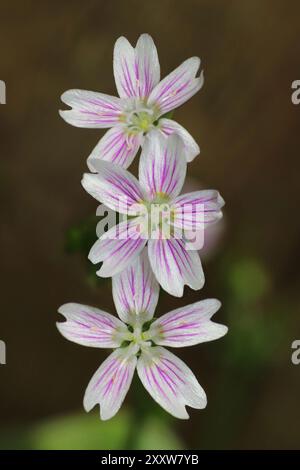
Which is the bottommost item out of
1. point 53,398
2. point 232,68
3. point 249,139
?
point 53,398

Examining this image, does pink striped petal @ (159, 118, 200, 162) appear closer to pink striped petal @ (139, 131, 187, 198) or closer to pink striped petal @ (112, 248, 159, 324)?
pink striped petal @ (139, 131, 187, 198)

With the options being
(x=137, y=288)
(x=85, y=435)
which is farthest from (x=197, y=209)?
(x=85, y=435)

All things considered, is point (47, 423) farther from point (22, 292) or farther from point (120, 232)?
point (120, 232)

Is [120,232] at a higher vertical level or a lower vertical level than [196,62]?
lower

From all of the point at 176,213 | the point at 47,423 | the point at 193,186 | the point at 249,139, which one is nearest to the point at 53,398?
the point at 47,423

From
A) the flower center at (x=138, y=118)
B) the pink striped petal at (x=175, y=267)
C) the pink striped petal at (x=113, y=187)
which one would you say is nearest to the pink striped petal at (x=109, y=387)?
the pink striped petal at (x=175, y=267)
